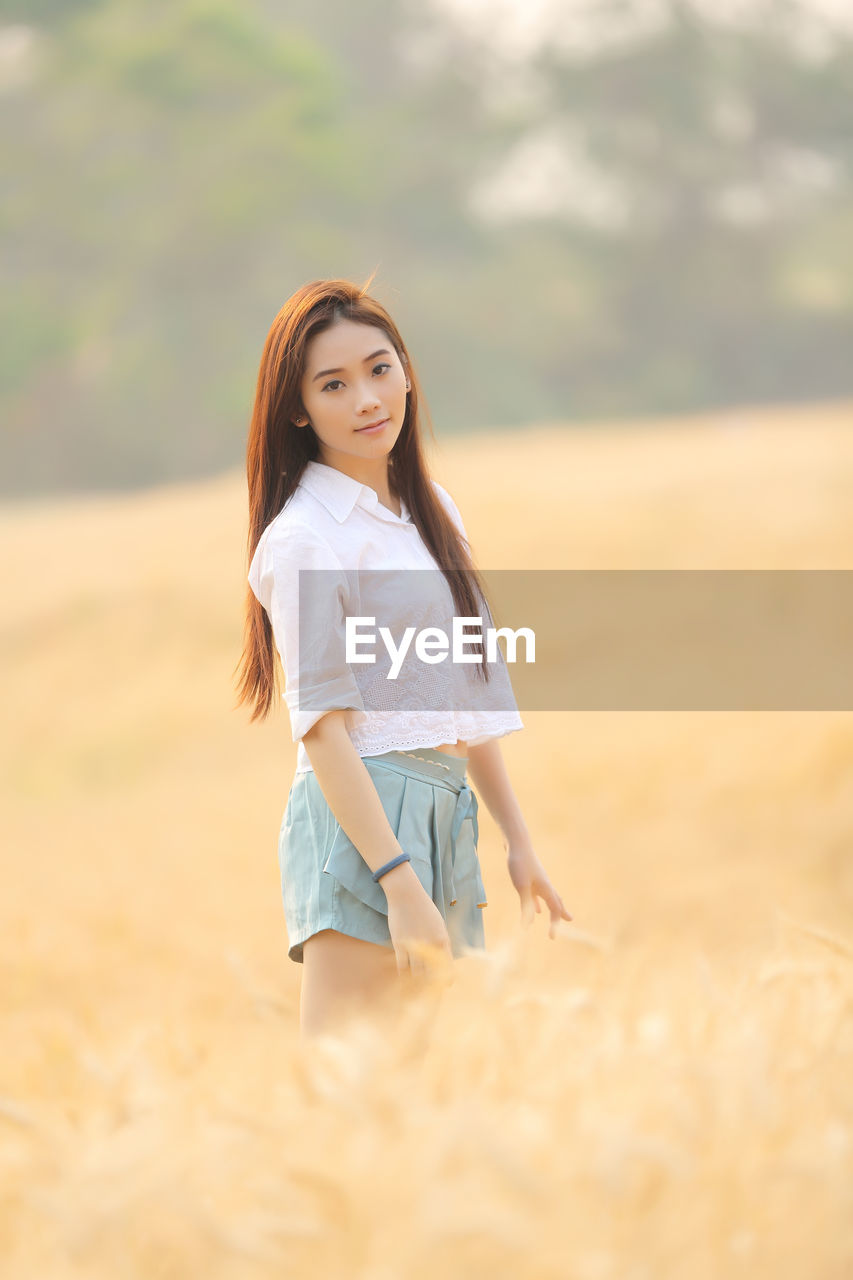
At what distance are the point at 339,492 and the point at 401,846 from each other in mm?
391

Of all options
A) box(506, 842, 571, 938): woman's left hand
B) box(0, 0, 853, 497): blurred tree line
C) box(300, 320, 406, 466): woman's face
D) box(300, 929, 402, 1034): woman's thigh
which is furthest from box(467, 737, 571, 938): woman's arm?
box(0, 0, 853, 497): blurred tree line

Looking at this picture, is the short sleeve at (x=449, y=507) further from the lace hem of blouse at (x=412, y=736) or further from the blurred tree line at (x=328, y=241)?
the blurred tree line at (x=328, y=241)

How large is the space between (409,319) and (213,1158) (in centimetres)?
1111

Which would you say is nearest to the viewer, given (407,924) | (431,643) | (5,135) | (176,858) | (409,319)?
(407,924)

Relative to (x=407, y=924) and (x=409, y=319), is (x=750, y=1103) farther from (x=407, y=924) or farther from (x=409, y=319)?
(x=409, y=319)

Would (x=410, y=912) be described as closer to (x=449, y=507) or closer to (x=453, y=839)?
(x=453, y=839)

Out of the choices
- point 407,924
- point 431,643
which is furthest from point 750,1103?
point 431,643

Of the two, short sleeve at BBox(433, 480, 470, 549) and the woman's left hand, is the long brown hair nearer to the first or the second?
short sleeve at BBox(433, 480, 470, 549)

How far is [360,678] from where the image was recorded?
1.35m

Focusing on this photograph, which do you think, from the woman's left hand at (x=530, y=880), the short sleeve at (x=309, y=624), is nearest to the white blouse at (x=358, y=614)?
the short sleeve at (x=309, y=624)

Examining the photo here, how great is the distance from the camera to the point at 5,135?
34.6 feet

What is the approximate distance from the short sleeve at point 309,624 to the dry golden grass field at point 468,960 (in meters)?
0.27

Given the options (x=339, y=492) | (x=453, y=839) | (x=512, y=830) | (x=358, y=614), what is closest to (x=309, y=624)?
(x=358, y=614)

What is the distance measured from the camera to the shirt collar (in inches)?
54.2
